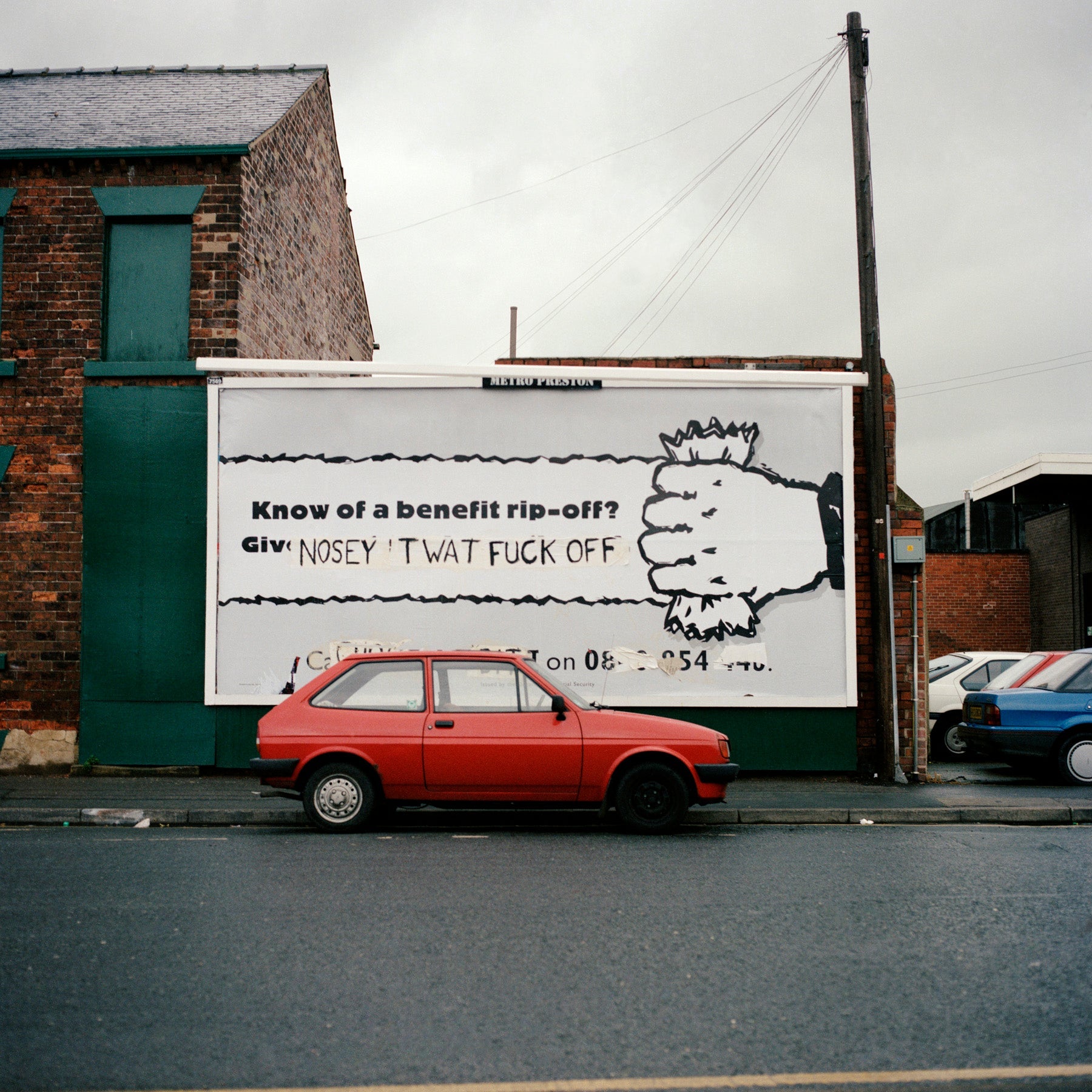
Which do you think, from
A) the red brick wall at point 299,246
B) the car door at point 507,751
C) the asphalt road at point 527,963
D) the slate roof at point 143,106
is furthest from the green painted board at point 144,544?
the car door at point 507,751

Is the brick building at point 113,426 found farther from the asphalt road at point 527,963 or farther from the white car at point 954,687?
the white car at point 954,687

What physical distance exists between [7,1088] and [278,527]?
925 centimetres

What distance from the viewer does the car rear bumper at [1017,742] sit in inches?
477

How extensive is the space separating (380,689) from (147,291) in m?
6.77

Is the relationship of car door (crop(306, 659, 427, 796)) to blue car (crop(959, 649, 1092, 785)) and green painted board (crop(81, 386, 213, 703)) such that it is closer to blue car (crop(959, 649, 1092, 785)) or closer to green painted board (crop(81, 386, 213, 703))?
green painted board (crop(81, 386, 213, 703))

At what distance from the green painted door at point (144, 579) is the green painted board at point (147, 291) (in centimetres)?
56

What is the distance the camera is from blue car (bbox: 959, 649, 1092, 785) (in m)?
12.1

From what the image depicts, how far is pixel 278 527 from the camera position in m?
12.6

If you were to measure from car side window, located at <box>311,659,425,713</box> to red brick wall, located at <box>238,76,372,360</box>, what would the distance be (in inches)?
223

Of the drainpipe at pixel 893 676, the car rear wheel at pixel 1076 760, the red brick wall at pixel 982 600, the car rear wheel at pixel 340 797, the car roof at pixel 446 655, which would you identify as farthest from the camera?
the red brick wall at pixel 982 600

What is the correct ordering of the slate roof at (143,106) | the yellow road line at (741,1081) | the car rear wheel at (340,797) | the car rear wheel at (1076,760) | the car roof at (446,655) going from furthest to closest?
the slate roof at (143,106), the car rear wheel at (1076,760), the car roof at (446,655), the car rear wheel at (340,797), the yellow road line at (741,1081)

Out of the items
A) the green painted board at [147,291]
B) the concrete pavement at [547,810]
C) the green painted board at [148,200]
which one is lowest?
the concrete pavement at [547,810]

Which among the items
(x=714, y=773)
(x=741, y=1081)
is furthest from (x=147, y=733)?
(x=741, y=1081)

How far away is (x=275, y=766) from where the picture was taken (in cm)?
859
